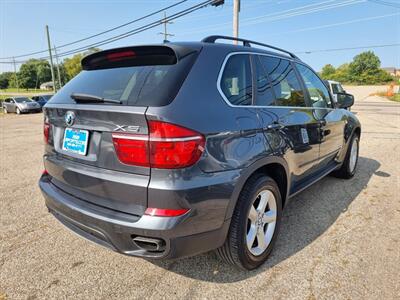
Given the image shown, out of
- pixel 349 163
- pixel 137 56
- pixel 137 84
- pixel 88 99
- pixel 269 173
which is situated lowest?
pixel 349 163

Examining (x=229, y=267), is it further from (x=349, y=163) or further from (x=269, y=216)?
(x=349, y=163)

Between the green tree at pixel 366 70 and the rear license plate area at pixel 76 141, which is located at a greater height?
the green tree at pixel 366 70

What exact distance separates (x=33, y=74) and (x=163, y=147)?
110 m

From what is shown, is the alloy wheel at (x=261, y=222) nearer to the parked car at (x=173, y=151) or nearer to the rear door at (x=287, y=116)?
the parked car at (x=173, y=151)

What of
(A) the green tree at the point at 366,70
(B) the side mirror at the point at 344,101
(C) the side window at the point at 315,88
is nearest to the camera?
(C) the side window at the point at 315,88

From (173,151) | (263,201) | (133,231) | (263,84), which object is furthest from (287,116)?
(133,231)

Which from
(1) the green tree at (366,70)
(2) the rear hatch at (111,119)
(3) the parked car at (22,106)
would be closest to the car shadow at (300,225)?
(2) the rear hatch at (111,119)

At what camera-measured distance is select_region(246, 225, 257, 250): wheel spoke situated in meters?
2.19

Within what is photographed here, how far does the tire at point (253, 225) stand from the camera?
2.04m

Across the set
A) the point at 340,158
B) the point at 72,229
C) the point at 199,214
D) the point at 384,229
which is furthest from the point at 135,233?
the point at 340,158

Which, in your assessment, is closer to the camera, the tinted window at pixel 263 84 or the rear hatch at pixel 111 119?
the rear hatch at pixel 111 119

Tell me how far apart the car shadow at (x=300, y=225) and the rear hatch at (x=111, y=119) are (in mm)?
929

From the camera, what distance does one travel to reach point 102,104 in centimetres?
187

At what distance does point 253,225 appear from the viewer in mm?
2242
